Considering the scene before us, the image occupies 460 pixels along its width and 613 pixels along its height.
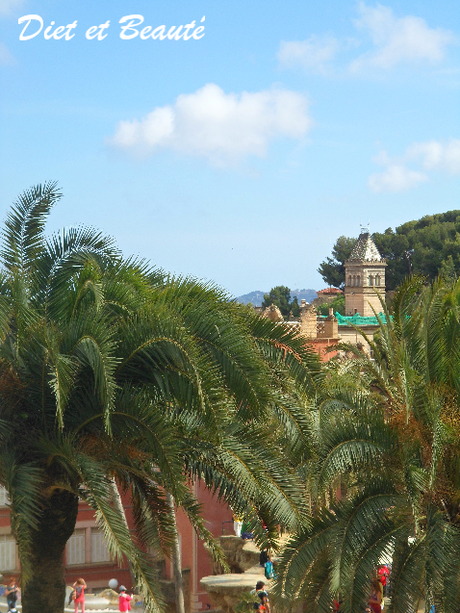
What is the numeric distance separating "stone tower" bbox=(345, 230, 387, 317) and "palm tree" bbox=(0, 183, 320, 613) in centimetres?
6417

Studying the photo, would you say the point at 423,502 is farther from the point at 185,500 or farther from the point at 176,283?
the point at 176,283

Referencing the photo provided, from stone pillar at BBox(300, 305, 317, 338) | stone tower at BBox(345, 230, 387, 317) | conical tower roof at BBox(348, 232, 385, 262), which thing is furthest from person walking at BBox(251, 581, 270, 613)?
conical tower roof at BBox(348, 232, 385, 262)

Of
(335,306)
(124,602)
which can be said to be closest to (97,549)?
(124,602)

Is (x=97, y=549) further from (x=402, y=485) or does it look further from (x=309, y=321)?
(x=309, y=321)

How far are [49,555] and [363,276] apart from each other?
69.6 meters

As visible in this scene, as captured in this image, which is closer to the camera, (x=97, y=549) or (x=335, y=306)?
(x=97, y=549)

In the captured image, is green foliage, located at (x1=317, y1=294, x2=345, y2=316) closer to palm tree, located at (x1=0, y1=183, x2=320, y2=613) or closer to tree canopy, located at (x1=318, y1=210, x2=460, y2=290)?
tree canopy, located at (x1=318, y1=210, x2=460, y2=290)

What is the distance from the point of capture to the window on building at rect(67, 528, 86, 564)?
2291cm

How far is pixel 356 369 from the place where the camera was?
24.0 metres

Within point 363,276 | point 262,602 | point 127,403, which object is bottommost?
point 262,602

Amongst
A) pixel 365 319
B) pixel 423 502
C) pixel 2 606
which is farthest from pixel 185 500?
pixel 365 319

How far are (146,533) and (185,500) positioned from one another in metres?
0.54

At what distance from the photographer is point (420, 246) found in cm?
8106

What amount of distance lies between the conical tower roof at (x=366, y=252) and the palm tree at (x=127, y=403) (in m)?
69.7
